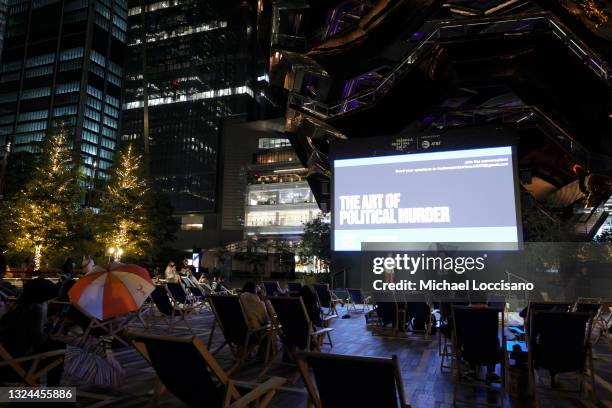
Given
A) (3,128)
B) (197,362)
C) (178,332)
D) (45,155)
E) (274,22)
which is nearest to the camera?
(197,362)

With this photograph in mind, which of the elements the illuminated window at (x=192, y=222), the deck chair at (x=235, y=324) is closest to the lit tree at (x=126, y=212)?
the deck chair at (x=235, y=324)

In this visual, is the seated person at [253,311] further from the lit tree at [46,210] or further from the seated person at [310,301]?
the lit tree at [46,210]

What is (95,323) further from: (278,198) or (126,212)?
(278,198)

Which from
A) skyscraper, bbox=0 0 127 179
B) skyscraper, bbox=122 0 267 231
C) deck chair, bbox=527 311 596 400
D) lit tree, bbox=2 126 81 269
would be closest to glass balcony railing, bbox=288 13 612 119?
deck chair, bbox=527 311 596 400

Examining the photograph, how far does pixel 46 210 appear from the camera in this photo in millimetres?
20047

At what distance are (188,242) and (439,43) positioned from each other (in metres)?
45.1

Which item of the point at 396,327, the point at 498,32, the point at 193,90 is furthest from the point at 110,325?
the point at 193,90

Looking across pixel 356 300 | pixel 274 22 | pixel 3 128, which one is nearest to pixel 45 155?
pixel 274 22

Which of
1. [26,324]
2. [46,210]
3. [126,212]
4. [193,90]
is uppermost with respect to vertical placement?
[193,90]

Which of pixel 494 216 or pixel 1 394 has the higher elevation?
pixel 494 216

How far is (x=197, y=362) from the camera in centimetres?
211

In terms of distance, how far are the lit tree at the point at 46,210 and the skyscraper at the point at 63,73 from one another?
211 ft

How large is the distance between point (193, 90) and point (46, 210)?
49.8m

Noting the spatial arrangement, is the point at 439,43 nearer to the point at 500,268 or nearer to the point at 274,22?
the point at 274,22
